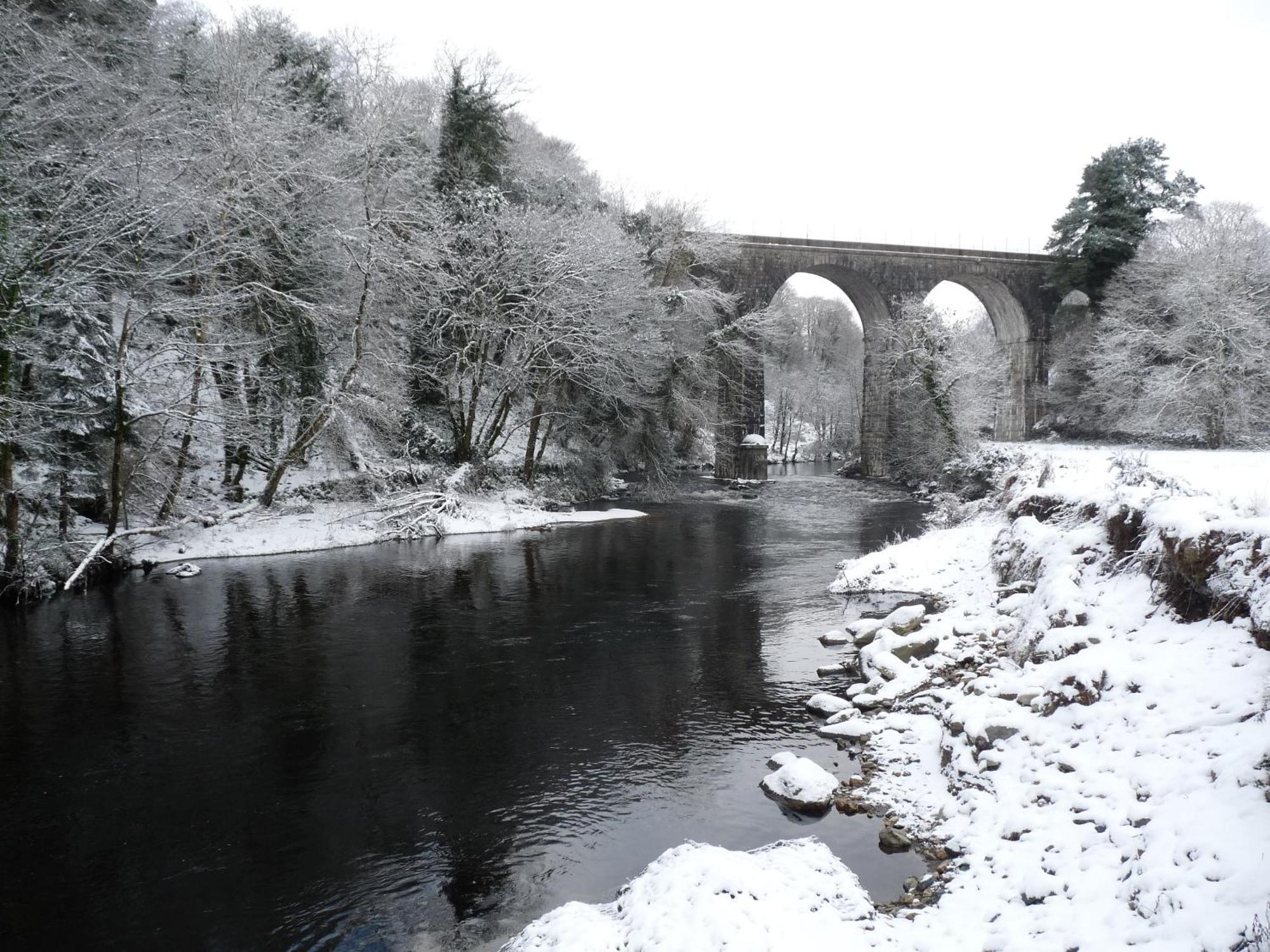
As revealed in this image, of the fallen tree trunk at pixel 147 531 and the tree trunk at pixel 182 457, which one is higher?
the tree trunk at pixel 182 457

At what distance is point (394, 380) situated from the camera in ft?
73.7

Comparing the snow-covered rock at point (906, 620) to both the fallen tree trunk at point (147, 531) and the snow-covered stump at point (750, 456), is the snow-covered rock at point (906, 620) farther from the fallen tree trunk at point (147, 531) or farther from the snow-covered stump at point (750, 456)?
the snow-covered stump at point (750, 456)

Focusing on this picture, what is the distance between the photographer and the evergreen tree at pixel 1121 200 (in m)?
32.7

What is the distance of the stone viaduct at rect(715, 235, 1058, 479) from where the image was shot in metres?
33.9

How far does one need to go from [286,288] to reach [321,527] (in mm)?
6205

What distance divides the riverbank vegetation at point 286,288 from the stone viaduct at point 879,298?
10.3 feet

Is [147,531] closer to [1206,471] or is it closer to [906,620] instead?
[906,620]

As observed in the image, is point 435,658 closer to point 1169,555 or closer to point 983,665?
point 983,665

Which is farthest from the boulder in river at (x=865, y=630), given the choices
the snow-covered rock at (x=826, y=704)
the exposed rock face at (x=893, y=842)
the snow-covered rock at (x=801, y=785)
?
the exposed rock face at (x=893, y=842)

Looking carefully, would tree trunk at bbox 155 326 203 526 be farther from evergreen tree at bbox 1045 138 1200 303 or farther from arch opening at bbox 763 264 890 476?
evergreen tree at bbox 1045 138 1200 303

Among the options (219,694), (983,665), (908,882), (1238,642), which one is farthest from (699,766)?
(219,694)

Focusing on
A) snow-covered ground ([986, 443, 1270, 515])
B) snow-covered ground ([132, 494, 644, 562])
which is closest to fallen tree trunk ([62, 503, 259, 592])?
snow-covered ground ([132, 494, 644, 562])

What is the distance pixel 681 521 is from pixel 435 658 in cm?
1294

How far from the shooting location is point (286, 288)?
19422 millimetres
